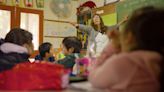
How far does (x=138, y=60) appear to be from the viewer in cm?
81

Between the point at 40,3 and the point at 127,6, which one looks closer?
the point at 127,6

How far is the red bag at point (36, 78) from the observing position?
912mm

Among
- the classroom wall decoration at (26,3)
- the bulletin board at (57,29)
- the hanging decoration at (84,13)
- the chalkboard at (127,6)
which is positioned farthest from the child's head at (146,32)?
the bulletin board at (57,29)

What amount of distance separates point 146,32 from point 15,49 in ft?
3.26

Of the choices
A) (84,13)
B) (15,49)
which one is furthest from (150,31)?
(84,13)

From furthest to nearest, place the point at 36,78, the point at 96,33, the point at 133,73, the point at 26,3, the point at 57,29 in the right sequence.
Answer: the point at 57,29
the point at 26,3
the point at 96,33
the point at 36,78
the point at 133,73

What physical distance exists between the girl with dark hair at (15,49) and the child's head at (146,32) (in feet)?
2.77

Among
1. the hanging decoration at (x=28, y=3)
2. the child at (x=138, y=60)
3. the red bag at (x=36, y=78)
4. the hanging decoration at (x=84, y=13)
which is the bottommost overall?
the red bag at (x=36, y=78)

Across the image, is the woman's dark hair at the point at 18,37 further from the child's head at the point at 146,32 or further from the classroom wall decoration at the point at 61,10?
the classroom wall decoration at the point at 61,10

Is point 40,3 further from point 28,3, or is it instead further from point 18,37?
point 18,37

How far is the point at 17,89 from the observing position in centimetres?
91

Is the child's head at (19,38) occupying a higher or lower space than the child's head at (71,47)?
higher

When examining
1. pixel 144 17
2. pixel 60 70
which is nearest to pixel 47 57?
pixel 60 70

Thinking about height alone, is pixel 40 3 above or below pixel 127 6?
above
